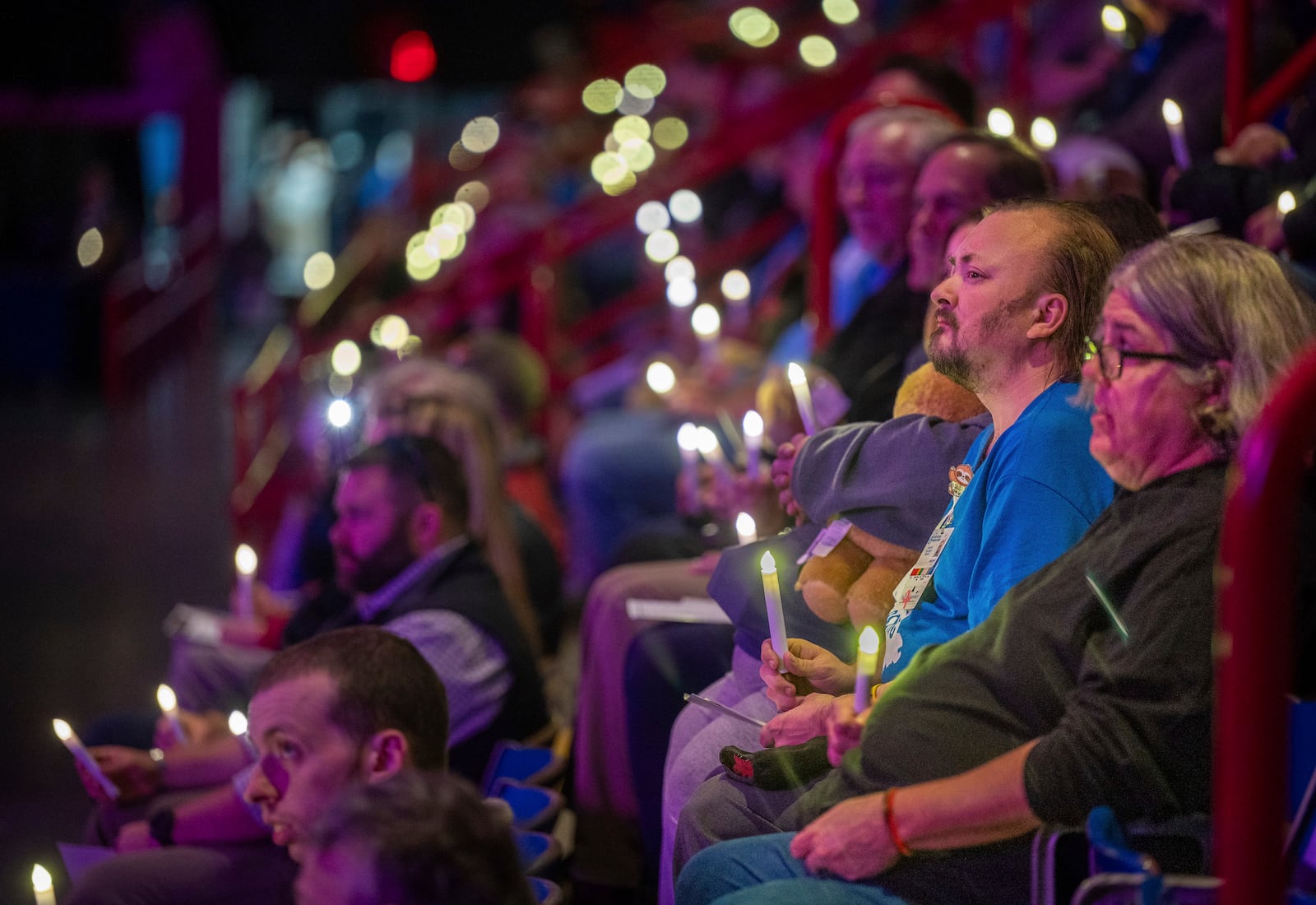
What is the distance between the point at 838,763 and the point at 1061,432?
1.61 feet

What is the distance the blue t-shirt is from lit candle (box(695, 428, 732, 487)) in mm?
1054

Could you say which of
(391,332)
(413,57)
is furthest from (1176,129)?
(413,57)

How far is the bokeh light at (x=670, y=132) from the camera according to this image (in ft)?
27.6

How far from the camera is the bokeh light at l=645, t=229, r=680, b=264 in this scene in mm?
5963

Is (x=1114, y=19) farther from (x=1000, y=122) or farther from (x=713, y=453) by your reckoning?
(x=713, y=453)

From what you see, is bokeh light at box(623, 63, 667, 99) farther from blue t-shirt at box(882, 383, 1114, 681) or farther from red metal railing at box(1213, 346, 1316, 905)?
red metal railing at box(1213, 346, 1316, 905)

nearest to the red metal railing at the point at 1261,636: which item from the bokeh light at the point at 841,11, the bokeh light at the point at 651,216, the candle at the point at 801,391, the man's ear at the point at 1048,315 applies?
the man's ear at the point at 1048,315

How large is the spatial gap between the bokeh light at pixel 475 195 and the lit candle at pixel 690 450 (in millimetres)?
4823

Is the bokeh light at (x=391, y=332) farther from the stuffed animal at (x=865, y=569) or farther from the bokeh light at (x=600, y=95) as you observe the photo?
the stuffed animal at (x=865, y=569)

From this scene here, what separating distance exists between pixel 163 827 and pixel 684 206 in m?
4.18

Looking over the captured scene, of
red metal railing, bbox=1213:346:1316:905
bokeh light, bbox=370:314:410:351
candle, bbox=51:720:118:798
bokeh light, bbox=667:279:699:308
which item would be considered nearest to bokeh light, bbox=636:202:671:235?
bokeh light, bbox=370:314:410:351

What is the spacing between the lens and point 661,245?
238 inches

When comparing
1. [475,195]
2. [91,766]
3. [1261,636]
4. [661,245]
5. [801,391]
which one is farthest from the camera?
[475,195]

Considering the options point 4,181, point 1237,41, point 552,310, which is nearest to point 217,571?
point 552,310
